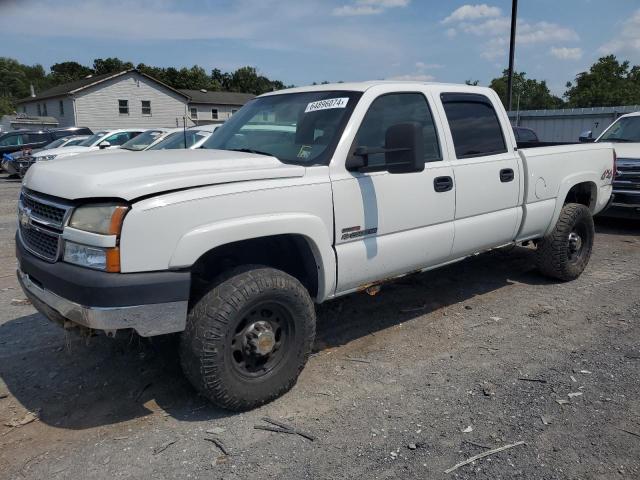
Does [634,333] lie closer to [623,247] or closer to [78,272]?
[623,247]

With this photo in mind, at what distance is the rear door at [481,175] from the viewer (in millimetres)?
4668

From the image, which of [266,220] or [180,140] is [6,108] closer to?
[180,140]

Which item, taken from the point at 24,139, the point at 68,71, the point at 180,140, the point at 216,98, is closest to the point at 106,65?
the point at 68,71

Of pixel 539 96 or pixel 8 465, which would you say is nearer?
pixel 8 465

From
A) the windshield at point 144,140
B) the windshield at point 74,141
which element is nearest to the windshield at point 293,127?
the windshield at point 144,140

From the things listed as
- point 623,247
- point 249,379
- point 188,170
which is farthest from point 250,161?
point 623,247

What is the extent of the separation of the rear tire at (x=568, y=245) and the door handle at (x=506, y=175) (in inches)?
45.9

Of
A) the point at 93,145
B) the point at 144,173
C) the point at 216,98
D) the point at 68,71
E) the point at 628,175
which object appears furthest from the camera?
the point at 68,71

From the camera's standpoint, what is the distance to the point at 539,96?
83938 millimetres

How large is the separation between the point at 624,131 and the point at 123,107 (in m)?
38.3

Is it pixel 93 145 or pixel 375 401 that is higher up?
pixel 93 145

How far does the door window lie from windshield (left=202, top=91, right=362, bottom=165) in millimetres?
174

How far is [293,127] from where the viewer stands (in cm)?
418

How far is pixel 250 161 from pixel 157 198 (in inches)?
30.9
